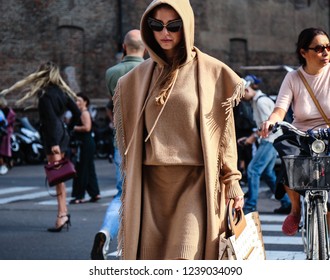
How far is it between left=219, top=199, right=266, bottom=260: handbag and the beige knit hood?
32.9 inches

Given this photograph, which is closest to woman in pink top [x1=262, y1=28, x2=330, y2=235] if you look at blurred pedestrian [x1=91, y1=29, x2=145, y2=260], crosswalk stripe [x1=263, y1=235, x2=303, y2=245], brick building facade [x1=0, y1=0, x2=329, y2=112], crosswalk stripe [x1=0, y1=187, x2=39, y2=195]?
blurred pedestrian [x1=91, y1=29, x2=145, y2=260]

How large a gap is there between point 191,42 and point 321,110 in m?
1.94

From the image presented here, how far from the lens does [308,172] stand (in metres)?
6.63

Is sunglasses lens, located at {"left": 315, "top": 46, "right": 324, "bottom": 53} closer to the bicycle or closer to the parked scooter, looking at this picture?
the bicycle

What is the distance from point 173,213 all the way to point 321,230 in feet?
5.42

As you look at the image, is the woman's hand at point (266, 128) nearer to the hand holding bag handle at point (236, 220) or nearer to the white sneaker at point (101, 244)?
the hand holding bag handle at point (236, 220)

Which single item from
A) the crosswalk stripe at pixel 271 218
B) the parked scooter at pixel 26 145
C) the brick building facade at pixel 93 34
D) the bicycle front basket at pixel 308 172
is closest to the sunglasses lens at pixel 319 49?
the bicycle front basket at pixel 308 172

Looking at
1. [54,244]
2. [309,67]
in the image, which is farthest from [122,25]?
[309,67]

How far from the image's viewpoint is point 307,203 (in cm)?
675

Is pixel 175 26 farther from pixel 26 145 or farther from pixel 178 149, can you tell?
pixel 26 145

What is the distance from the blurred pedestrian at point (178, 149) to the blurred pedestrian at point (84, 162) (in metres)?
9.72

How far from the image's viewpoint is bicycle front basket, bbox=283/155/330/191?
661 cm
